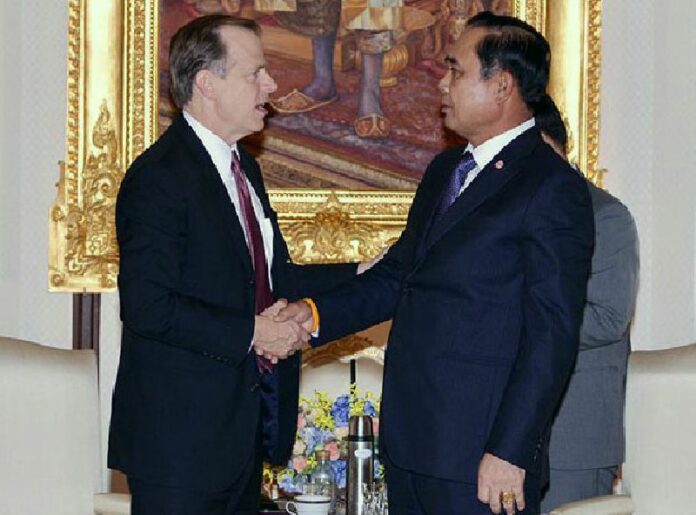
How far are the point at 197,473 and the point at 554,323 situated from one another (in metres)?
0.96

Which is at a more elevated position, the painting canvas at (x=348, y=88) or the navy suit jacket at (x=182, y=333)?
the painting canvas at (x=348, y=88)

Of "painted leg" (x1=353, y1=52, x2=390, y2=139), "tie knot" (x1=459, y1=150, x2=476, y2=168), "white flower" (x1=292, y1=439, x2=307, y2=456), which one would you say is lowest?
"white flower" (x1=292, y1=439, x2=307, y2=456)

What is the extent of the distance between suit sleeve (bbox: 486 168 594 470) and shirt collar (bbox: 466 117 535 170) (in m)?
0.23

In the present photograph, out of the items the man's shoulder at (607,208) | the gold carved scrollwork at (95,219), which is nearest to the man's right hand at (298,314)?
the man's shoulder at (607,208)

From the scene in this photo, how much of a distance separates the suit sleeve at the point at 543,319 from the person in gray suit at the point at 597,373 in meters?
0.78

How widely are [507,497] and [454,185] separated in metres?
0.83

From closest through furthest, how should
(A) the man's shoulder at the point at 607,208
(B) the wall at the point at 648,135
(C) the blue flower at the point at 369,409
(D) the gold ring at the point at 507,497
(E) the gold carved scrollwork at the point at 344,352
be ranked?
(D) the gold ring at the point at 507,497 < (A) the man's shoulder at the point at 607,208 < (C) the blue flower at the point at 369,409 < (E) the gold carved scrollwork at the point at 344,352 < (B) the wall at the point at 648,135

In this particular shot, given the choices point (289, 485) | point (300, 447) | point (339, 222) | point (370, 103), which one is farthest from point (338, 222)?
point (289, 485)

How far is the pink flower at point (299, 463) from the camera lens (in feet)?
15.2

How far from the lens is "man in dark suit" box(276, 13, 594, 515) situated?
325cm

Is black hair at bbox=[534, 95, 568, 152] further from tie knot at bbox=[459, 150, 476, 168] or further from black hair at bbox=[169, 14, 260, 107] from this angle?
black hair at bbox=[169, 14, 260, 107]

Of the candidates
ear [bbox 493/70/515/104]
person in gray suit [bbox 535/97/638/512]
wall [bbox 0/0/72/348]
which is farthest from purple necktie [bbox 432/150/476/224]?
wall [bbox 0/0/72/348]

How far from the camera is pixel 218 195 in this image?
142 inches

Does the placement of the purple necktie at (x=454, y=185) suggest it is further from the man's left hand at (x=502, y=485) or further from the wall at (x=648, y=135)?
the wall at (x=648, y=135)
